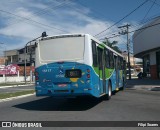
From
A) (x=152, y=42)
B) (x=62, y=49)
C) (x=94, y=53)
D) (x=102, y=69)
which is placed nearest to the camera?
(x=62, y=49)

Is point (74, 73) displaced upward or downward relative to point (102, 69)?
downward

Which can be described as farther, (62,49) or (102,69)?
(102,69)

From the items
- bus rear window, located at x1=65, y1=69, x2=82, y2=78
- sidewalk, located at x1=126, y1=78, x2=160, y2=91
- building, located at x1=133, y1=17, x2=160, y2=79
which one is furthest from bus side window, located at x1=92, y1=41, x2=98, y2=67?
building, located at x1=133, y1=17, x2=160, y2=79

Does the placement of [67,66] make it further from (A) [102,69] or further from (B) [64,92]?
(A) [102,69]

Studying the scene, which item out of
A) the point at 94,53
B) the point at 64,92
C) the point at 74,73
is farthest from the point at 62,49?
the point at 64,92

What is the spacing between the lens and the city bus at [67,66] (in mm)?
12938

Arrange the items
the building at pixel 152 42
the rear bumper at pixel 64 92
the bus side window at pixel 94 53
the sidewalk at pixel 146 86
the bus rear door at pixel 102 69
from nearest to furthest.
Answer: the rear bumper at pixel 64 92 < the bus side window at pixel 94 53 < the bus rear door at pixel 102 69 < the sidewalk at pixel 146 86 < the building at pixel 152 42

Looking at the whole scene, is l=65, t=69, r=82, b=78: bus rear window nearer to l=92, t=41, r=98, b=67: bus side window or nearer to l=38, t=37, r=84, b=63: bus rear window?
l=38, t=37, r=84, b=63: bus rear window

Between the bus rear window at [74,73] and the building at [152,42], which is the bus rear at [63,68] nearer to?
the bus rear window at [74,73]

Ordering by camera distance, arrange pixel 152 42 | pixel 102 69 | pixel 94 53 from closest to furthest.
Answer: pixel 94 53 → pixel 102 69 → pixel 152 42

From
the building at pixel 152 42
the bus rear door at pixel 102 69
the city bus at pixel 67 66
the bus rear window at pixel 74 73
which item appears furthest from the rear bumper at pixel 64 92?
the building at pixel 152 42

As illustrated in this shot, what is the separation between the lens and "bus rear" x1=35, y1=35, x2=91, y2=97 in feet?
42.5

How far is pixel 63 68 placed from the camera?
43.1 ft

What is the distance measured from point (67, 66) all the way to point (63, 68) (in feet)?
0.65
